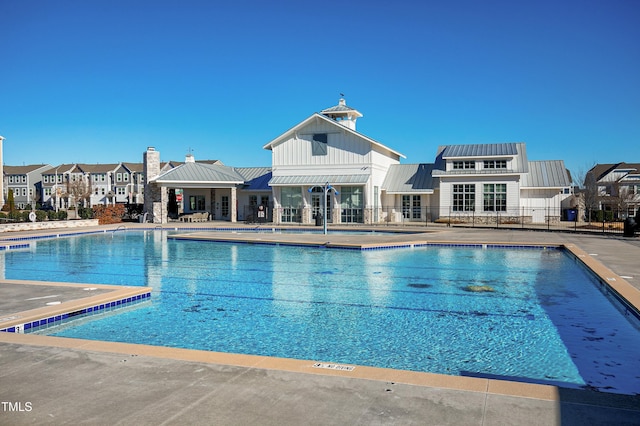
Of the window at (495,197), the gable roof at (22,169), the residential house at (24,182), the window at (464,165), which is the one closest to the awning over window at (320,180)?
the window at (464,165)

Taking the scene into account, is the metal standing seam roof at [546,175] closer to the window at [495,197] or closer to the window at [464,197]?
the window at [495,197]

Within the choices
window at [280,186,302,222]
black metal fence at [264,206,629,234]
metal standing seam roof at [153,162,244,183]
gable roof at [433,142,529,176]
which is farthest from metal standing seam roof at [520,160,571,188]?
metal standing seam roof at [153,162,244,183]

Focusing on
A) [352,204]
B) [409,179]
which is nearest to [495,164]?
[409,179]

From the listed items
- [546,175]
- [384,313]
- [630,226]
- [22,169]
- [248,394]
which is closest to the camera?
[248,394]

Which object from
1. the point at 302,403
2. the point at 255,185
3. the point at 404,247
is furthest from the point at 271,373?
the point at 255,185

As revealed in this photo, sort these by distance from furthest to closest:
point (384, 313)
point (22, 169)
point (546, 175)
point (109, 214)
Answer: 1. point (22, 169)
2. point (109, 214)
3. point (546, 175)
4. point (384, 313)

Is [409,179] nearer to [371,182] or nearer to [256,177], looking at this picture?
[371,182]

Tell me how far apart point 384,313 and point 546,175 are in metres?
27.6

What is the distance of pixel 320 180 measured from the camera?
107ft

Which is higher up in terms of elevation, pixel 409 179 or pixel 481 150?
pixel 481 150

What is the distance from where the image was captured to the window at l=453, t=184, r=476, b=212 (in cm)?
3228

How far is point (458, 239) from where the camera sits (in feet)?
68.6

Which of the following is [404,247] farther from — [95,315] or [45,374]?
[45,374]

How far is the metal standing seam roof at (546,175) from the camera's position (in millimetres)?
32219
